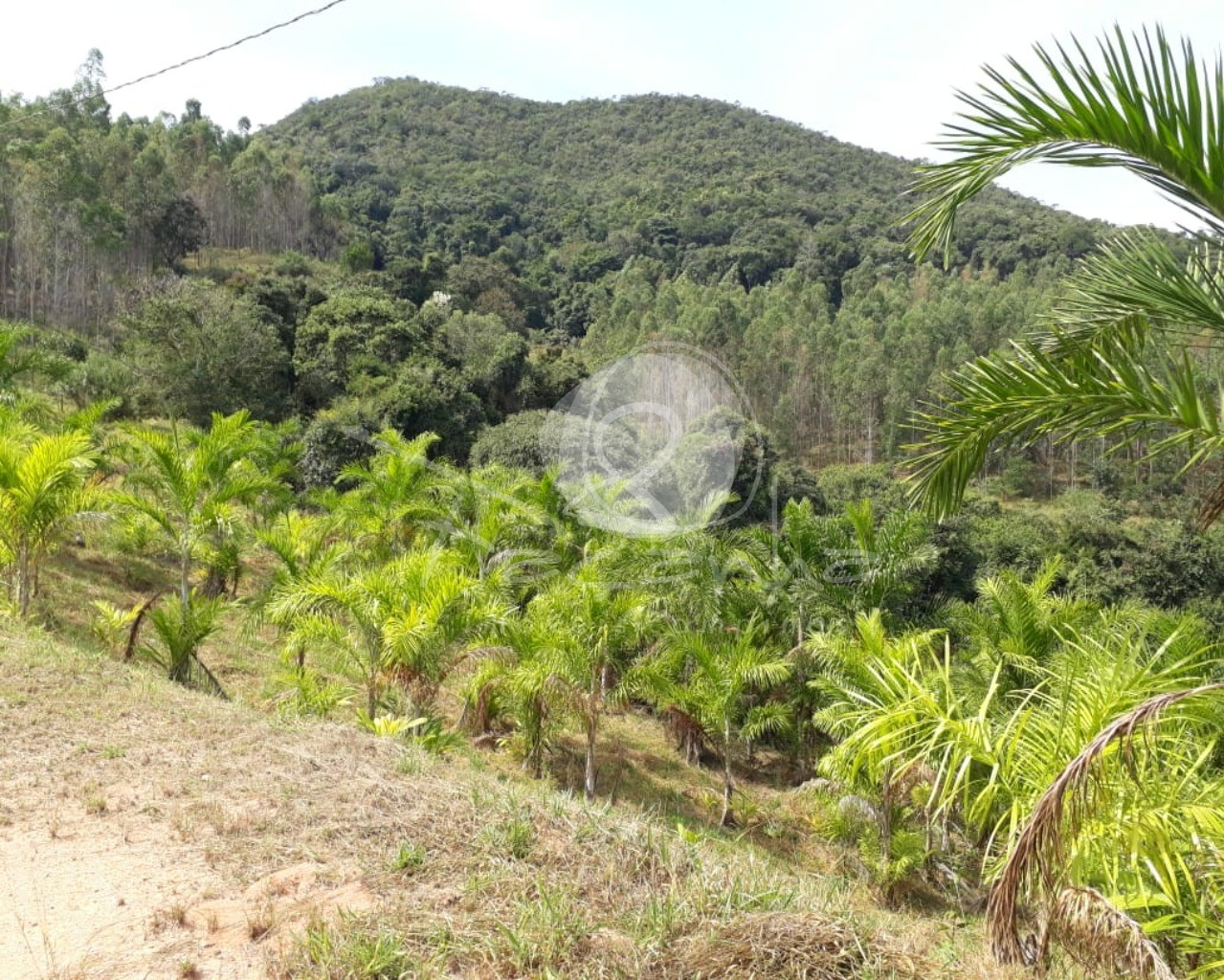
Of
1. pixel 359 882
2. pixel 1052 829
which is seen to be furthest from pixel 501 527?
pixel 1052 829

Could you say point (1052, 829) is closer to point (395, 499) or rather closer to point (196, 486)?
point (196, 486)

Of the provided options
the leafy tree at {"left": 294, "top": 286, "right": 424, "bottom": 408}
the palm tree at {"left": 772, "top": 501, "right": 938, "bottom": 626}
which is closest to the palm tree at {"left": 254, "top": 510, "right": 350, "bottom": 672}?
the palm tree at {"left": 772, "top": 501, "right": 938, "bottom": 626}

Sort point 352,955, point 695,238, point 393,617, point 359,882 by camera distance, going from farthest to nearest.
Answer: point 695,238 < point 393,617 < point 359,882 < point 352,955

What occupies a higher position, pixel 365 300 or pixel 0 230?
pixel 0 230

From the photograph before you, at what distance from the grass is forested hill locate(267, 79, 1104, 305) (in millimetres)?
46837

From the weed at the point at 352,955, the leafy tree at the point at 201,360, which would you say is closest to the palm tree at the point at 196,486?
the weed at the point at 352,955

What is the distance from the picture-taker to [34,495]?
802 cm

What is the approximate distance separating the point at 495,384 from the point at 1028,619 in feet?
66.1

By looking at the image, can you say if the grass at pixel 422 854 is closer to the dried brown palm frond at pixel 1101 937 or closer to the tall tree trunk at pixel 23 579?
the dried brown palm frond at pixel 1101 937

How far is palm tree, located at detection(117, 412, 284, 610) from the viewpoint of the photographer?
9500mm

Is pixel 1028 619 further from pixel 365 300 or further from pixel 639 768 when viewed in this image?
pixel 365 300

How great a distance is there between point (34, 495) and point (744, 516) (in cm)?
1510

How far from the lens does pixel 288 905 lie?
3135 millimetres

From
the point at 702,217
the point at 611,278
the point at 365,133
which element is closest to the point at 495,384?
the point at 611,278
